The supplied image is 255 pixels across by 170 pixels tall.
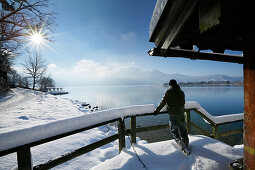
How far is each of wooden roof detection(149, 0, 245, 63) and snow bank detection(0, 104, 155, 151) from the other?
163 cm

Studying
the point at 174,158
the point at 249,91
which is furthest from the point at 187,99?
the point at 249,91

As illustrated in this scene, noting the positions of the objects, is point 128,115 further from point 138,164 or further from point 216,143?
point 216,143

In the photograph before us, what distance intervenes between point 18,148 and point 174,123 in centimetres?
307

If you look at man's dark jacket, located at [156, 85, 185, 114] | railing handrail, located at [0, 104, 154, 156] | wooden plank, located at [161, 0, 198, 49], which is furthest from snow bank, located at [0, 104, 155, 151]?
wooden plank, located at [161, 0, 198, 49]

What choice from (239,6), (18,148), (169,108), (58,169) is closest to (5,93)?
(58,169)

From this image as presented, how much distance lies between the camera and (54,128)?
74.0 inches

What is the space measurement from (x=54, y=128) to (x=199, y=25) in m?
2.39

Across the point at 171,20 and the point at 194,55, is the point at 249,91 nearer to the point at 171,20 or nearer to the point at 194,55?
the point at 171,20

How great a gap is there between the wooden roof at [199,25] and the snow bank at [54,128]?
1629 millimetres

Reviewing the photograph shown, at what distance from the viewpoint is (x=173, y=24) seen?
132 centimetres

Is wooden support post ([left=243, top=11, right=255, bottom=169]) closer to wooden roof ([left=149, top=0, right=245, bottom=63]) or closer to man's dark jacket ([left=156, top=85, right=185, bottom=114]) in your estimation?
wooden roof ([left=149, top=0, right=245, bottom=63])

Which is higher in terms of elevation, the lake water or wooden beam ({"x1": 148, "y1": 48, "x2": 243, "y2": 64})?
wooden beam ({"x1": 148, "y1": 48, "x2": 243, "y2": 64})

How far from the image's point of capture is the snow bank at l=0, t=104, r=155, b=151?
1.52 m

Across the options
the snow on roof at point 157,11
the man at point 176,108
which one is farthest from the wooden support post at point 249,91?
the man at point 176,108
